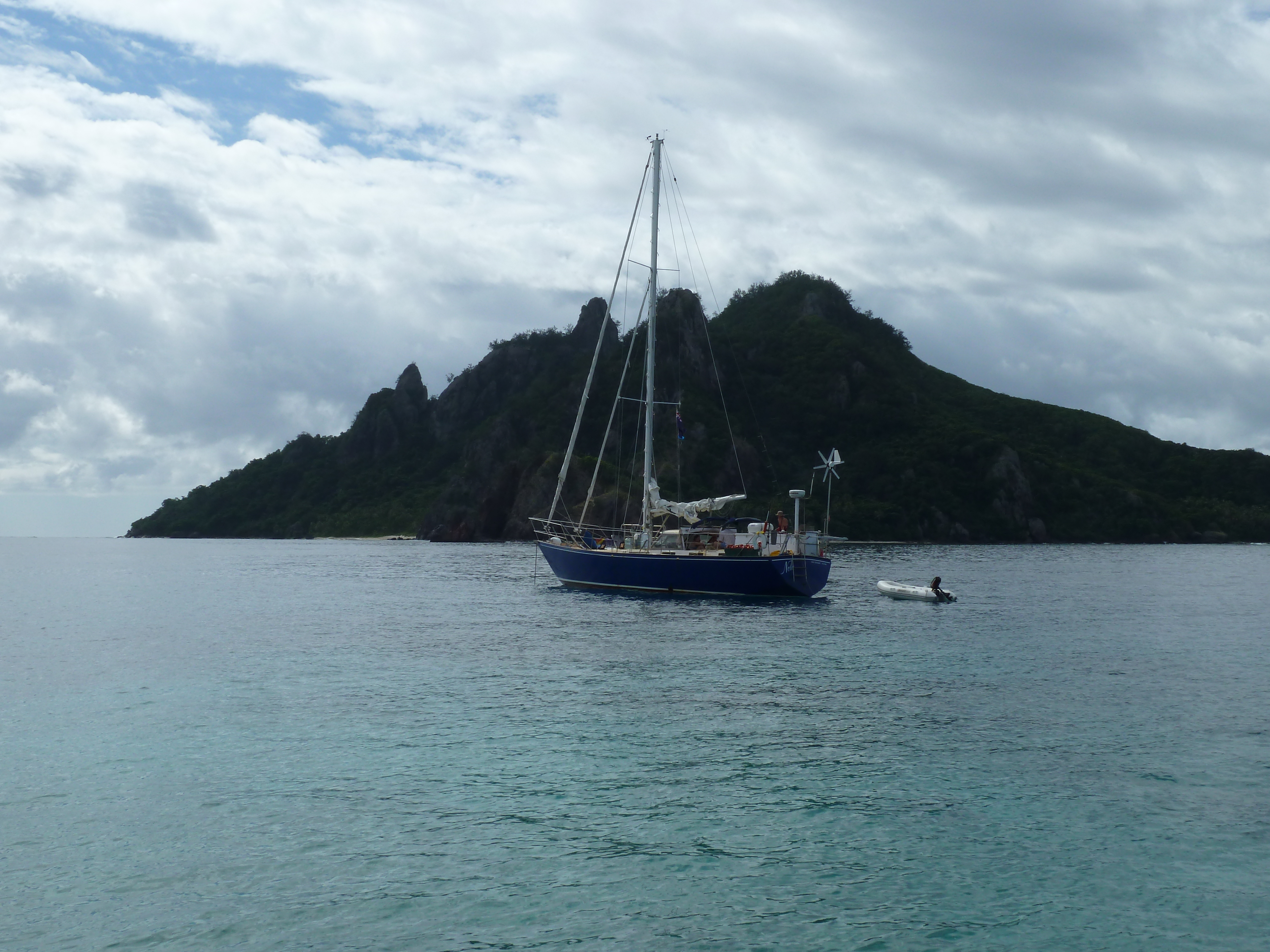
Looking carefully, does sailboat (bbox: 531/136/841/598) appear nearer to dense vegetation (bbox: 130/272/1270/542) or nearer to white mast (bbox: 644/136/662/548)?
white mast (bbox: 644/136/662/548)

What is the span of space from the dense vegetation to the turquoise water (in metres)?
103

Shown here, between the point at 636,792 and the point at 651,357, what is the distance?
3764 cm


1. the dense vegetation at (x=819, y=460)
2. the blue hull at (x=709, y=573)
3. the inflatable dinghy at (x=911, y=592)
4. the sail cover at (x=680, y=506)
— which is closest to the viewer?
the blue hull at (x=709, y=573)

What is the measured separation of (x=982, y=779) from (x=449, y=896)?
32.9 feet

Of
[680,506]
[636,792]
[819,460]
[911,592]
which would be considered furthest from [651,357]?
[819,460]

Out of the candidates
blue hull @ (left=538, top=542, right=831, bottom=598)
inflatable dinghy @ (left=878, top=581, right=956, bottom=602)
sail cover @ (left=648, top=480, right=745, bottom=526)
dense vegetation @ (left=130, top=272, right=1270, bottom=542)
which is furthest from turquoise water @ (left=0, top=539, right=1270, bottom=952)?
dense vegetation @ (left=130, top=272, right=1270, bottom=542)

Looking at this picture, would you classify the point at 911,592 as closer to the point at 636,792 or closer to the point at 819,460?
the point at 636,792

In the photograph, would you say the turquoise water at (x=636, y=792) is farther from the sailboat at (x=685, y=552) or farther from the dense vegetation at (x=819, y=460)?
the dense vegetation at (x=819, y=460)

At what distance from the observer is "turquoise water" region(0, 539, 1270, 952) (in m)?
11.5

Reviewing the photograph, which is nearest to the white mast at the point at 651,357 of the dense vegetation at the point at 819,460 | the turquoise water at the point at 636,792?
the turquoise water at the point at 636,792

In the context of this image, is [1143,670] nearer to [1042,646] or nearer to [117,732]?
[1042,646]

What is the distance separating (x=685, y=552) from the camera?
4972 cm

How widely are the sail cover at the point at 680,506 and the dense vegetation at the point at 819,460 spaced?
79588 millimetres

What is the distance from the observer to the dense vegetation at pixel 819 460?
151875 millimetres
